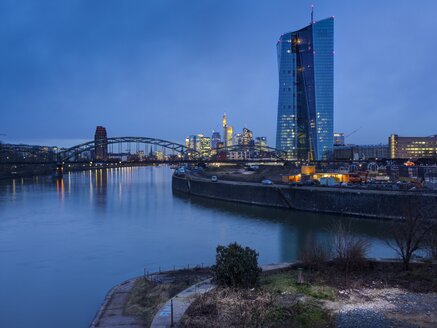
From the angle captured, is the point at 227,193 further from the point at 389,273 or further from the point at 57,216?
the point at 389,273

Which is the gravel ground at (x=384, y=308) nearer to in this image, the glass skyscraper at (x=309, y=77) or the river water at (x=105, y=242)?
the river water at (x=105, y=242)

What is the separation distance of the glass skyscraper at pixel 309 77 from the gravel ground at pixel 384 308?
3571 inches

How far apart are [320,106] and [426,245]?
289 feet

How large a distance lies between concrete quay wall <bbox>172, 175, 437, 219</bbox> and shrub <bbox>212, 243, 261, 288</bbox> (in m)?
13.5

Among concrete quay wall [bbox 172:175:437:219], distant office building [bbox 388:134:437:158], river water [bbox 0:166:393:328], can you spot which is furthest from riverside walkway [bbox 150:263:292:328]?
distant office building [bbox 388:134:437:158]

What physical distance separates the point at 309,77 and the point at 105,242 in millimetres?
81885

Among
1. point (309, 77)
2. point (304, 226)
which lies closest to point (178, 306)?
point (304, 226)

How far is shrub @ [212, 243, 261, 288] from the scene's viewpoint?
9422mm

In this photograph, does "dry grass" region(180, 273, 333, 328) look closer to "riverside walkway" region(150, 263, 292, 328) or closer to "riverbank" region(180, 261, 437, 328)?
"riverbank" region(180, 261, 437, 328)

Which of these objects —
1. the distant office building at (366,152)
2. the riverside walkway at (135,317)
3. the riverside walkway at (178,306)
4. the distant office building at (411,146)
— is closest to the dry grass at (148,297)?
the riverside walkway at (135,317)

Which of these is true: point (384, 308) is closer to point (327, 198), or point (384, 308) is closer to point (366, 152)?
point (327, 198)

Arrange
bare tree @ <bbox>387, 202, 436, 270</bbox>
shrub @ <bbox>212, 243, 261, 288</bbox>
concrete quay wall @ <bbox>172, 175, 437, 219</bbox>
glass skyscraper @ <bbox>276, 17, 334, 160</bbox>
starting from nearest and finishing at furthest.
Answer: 1. shrub @ <bbox>212, 243, 261, 288</bbox>
2. bare tree @ <bbox>387, 202, 436, 270</bbox>
3. concrete quay wall @ <bbox>172, 175, 437, 219</bbox>
4. glass skyscraper @ <bbox>276, 17, 334, 160</bbox>

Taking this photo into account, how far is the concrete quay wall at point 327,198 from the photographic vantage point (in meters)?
26.5

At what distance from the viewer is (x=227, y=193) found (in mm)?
41656
